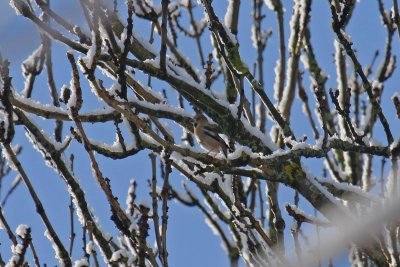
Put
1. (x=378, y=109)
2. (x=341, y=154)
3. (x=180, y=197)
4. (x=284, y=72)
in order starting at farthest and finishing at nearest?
(x=341, y=154) → (x=180, y=197) → (x=284, y=72) → (x=378, y=109)

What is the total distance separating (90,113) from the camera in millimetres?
2779

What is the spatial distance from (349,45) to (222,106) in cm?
87

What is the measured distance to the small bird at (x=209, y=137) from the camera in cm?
319

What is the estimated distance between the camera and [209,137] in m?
3.27

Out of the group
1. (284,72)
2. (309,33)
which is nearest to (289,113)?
(284,72)

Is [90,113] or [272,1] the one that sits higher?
[272,1]

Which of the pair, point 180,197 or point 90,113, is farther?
point 180,197

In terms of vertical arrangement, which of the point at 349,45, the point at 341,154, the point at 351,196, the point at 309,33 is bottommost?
the point at 351,196

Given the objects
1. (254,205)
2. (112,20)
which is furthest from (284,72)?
(112,20)

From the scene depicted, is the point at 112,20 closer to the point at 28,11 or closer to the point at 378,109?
the point at 28,11

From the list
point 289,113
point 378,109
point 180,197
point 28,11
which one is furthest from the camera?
point 180,197

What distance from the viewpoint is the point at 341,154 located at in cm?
567

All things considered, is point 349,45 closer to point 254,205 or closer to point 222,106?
point 222,106

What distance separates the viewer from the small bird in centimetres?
319
